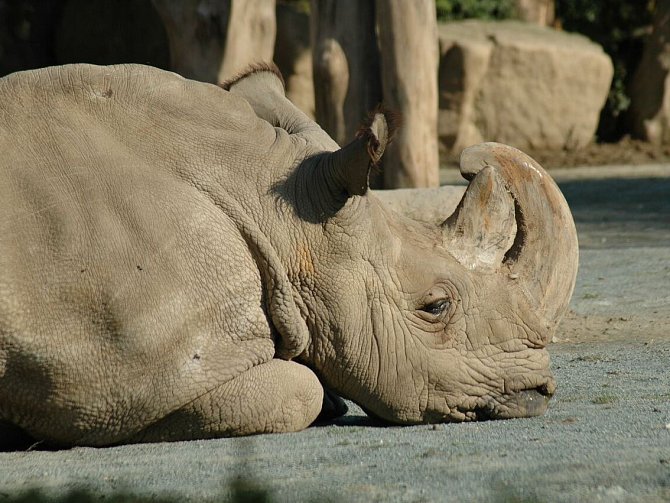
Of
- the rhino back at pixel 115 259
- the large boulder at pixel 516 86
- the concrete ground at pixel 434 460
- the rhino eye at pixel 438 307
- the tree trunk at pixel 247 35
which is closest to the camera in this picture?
the concrete ground at pixel 434 460

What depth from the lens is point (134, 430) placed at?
15.6 feet

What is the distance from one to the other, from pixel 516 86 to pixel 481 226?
43.9 feet

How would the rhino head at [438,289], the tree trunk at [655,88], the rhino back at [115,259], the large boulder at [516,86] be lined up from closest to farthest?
the rhino back at [115,259] < the rhino head at [438,289] < the large boulder at [516,86] < the tree trunk at [655,88]

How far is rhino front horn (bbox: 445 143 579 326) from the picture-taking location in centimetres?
512

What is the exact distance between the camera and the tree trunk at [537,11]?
2062 centimetres

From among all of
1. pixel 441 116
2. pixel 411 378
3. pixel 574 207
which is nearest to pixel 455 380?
pixel 411 378

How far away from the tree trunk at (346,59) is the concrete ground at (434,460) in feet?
19.2

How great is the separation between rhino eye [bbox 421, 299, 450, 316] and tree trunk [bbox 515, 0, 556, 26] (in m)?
15.9

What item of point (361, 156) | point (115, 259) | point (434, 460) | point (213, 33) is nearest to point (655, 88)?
point (213, 33)

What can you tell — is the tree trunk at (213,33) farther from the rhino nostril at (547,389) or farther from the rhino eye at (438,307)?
the rhino nostril at (547,389)

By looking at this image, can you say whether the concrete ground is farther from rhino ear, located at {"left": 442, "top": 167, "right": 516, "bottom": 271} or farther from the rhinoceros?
rhino ear, located at {"left": 442, "top": 167, "right": 516, "bottom": 271}

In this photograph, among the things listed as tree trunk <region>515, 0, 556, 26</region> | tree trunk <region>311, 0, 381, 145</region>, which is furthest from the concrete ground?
tree trunk <region>515, 0, 556, 26</region>

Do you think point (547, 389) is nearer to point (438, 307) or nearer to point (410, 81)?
point (438, 307)

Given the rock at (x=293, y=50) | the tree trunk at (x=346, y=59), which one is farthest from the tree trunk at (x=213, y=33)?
the rock at (x=293, y=50)
